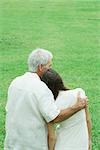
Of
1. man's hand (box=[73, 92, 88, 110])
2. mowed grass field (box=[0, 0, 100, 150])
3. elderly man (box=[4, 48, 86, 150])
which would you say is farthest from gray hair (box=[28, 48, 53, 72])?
mowed grass field (box=[0, 0, 100, 150])

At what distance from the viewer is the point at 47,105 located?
487 centimetres

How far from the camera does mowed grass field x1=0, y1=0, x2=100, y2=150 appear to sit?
9.96 metres

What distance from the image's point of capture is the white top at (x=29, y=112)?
16.0ft

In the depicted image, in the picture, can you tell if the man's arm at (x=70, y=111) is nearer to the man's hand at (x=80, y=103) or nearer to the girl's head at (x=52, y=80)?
the man's hand at (x=80, y=103)

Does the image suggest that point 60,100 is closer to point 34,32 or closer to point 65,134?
point 65,134

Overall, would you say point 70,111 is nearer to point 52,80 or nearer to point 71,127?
point 71,127

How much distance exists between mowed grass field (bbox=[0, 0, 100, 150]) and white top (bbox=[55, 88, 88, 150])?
1.96 meters

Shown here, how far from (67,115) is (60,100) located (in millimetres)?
134

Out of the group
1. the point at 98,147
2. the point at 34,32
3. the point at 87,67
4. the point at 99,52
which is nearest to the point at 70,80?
the point at 87,67

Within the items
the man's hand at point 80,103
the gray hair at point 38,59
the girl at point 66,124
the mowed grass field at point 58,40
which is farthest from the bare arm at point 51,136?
the mowed grass field at point 58,40

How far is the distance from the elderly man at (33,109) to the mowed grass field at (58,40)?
1.88 meters

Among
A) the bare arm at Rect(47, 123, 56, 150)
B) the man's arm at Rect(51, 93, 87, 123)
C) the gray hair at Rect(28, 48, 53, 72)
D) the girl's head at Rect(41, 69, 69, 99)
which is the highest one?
the gray hair at Rect(28, 48, 53, 72)

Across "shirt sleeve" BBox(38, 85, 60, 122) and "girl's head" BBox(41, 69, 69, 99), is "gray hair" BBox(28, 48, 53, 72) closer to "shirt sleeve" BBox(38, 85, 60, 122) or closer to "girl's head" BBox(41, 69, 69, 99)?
"girl's head" BBox(41, 69, 69, 99)

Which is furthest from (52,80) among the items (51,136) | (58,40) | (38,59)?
(58,40)
